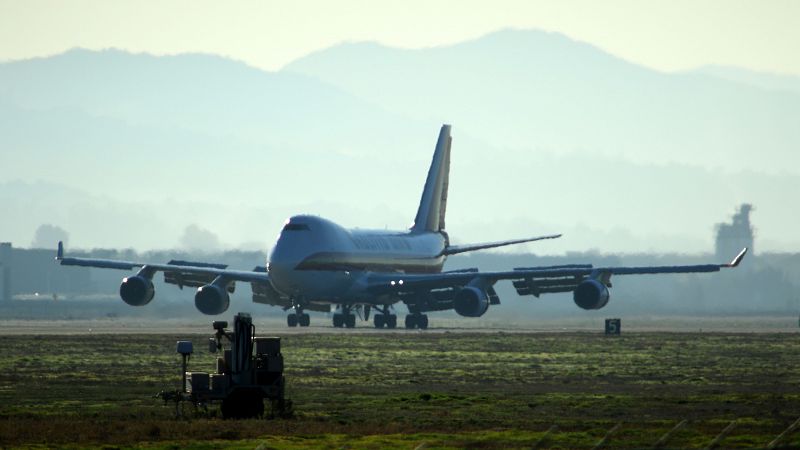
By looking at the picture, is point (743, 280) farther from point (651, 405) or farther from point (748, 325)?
point (651, 405)

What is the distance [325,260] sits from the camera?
78812 mm

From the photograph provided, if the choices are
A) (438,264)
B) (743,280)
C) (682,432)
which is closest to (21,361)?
(682,432)

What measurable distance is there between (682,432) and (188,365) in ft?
75.8

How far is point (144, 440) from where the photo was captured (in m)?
29.6

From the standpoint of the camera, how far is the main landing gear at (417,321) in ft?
274

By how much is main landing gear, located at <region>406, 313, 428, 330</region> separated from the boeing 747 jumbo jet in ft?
0.17

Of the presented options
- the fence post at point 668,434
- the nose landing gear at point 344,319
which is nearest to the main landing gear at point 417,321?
the nose landing gear at point 344,319

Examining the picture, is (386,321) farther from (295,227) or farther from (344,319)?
(295,227)

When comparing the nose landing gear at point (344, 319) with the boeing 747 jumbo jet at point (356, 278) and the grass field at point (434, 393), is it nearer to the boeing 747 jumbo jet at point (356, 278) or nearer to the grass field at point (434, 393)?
the boeing 747 jumbo jet at point (356, 278)

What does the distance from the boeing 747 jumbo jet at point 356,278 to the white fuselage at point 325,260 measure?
0.16 feet

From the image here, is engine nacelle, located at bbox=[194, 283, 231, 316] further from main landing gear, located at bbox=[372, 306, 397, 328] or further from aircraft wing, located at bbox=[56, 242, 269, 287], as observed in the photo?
main landing gear, located at bbox=[372, 306, 397, 328]

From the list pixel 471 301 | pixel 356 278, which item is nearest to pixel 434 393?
pixel 471 301

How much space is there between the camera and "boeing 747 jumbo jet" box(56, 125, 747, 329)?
7869 centimetres

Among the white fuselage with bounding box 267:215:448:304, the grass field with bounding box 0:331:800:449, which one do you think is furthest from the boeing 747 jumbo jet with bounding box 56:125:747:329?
the grass field with bounding box 0:331:800:449
